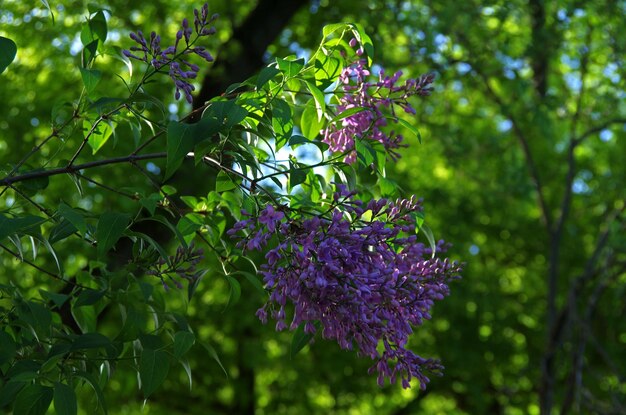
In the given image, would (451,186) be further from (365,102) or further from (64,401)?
(64,401)

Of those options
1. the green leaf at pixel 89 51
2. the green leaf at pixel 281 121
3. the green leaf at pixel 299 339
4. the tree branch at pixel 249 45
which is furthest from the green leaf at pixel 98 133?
the tree branch at pixel 249 45

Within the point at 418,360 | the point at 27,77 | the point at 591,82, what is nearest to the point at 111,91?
the point at 27,77

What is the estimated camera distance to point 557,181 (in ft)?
34.7

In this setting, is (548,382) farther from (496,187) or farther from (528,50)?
(496,187)

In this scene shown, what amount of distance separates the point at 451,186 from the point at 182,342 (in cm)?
987

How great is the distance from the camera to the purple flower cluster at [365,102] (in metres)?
2.02

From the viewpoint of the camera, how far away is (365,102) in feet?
6.70

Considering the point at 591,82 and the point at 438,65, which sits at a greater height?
the point at 438,65

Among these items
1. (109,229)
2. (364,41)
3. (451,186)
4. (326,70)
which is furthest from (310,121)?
(451,186)

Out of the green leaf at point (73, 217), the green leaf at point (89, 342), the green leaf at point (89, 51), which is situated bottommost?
the green leaf at point (89, 342)

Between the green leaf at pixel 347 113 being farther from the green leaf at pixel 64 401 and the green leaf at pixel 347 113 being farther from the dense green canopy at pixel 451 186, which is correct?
the dense green canopy at pixel 451 186

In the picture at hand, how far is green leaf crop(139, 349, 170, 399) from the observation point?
189 cm

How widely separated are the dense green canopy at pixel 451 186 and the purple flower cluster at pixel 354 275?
3.31 m

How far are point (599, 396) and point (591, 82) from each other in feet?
17.3
